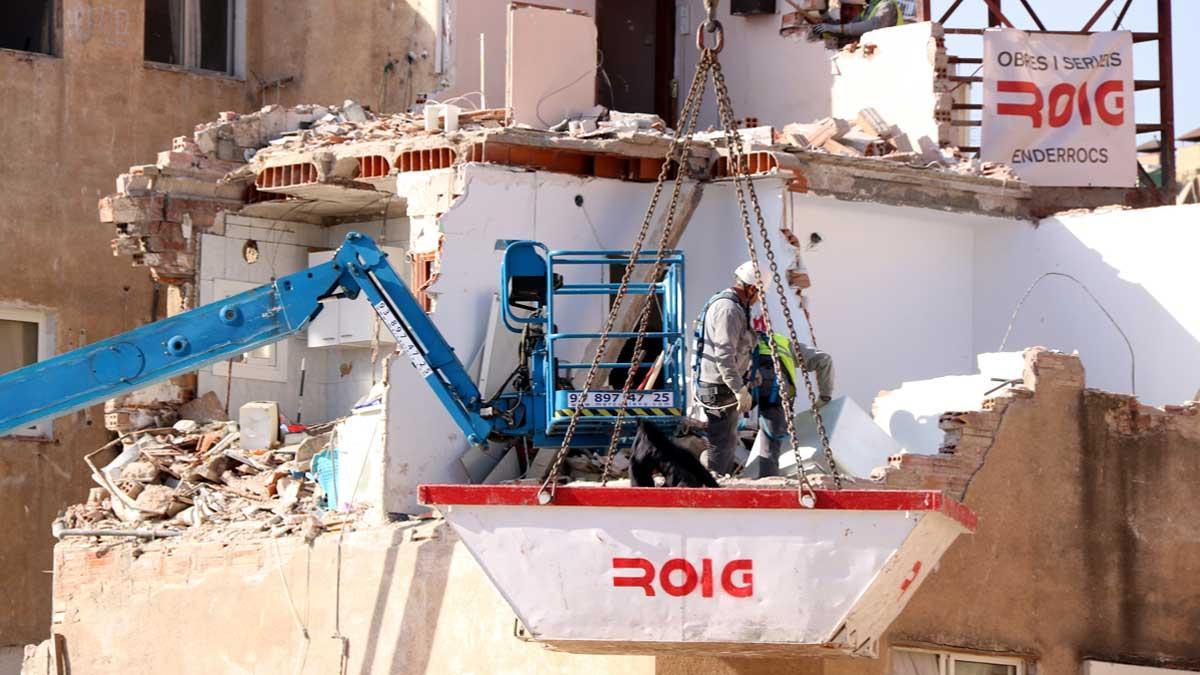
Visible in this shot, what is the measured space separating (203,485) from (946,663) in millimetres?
6436

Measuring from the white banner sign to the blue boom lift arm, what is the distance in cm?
651

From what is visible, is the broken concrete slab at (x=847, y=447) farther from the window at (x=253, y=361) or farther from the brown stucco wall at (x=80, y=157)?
the brown stucco wall at (x=80, y=157)

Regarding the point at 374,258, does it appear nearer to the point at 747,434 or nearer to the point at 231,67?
the point at 747,434

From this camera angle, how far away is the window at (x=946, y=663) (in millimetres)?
16875

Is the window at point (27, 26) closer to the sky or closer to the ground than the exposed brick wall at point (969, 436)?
closer to the sky

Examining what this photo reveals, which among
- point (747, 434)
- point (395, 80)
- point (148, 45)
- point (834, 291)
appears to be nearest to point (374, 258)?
point (747, 434)

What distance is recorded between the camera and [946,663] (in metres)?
17.0

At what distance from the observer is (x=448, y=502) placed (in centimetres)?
1432

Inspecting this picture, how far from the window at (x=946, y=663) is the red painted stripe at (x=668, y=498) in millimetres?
2784

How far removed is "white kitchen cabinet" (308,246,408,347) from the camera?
70.0 ft

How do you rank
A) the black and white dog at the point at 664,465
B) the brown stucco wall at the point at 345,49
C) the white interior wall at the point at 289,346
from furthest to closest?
A: the brown stucco wall at the point at 345,49 → the white interior wall at the point at 289,346 → the black and white dog at the point at 664,465

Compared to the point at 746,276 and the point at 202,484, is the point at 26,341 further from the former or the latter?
the point at 746,276

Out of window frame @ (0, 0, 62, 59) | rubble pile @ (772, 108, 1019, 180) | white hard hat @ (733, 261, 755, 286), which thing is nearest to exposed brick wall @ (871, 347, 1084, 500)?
white hard hat @ (733, 261, 755, 286)

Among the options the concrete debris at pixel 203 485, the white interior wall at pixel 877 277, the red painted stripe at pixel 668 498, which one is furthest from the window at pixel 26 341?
the red painted stripe at pixel 668 498
